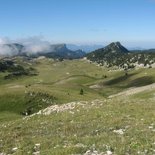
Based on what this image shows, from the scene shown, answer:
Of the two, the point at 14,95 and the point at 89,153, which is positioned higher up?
the point at 89,153

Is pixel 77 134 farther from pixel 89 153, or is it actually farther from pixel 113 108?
pixel 113 108

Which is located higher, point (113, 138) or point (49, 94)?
point (113, 138)

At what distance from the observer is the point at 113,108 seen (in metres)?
39.8

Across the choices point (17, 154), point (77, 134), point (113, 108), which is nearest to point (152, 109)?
point (113, 108)

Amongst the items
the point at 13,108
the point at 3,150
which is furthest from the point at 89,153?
the point at 13,108

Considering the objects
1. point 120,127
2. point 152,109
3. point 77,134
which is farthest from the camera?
point 152,109

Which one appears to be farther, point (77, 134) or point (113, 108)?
point (113, 108)

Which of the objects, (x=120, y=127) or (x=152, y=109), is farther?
(x=152, y=109)

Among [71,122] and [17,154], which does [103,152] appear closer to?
[17,154]

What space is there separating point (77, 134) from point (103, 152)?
246 inches

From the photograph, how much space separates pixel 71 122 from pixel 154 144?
12789 millimetres

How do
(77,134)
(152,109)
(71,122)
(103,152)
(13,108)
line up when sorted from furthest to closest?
(13,108) < (152,109) < (71,122) < (77,134) < (103,152)

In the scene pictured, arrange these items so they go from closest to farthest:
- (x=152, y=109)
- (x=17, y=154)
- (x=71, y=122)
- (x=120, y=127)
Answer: (x=17, y=154) < (x=120, y=127) < (x=71, y=122) < (x=152, y=109)

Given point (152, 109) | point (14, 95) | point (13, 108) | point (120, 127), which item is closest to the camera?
point (120, 127)
